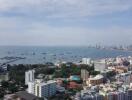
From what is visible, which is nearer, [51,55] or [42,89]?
[42,89]

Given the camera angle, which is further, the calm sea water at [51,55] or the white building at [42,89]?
the calm sea water at [51,55]

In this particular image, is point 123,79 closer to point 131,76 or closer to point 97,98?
point 131,76

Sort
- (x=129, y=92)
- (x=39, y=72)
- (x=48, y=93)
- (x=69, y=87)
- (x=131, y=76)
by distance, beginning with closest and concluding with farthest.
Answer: (x=129, y=92)
(x=48, y=93)
(x=69, y=87)
(x=131, y=76)
(x=39, y=72)

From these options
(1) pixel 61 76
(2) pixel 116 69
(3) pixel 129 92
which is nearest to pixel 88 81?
(1) pixel 61 76

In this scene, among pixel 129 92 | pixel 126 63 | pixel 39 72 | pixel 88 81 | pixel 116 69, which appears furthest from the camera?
pixel 126 63

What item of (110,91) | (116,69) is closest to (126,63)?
(116,69)

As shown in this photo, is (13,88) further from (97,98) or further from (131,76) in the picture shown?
(131,76)

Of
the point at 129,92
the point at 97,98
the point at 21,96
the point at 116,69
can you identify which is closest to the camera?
the point at 21,96

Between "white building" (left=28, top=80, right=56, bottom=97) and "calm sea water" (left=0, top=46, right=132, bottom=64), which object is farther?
"calm sea water" (left=0, top=46, right=132, bottom=64)

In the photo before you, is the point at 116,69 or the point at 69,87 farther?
the point at 116,69
